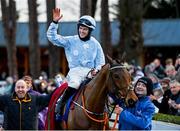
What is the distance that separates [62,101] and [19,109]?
0.99 metres

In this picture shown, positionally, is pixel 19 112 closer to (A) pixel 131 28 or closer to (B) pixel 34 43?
(B) pixel 34 43

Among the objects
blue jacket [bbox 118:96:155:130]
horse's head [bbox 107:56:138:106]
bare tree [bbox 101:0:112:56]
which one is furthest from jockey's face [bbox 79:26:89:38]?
bare tree [bbox 101:0:112:56]

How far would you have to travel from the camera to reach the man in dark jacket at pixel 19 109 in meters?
9.55

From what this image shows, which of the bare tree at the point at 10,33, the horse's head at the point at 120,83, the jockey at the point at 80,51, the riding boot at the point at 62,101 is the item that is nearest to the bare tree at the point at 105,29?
the bare tree at the point at 10,33

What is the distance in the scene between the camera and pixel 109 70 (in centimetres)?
921

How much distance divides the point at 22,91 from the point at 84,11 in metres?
12.5

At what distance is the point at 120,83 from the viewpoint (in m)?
8.93

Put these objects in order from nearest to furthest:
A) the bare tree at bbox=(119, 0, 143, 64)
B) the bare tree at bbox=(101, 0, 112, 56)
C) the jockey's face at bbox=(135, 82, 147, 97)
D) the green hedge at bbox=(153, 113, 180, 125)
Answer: the jockey's face at bbox=(135, 82, 147, 97) < the green hedge at bbox=(153, 113, 180, 125) < the bare tree at bbox=(101, 0, 112, 56) < the bare tree at bbox=(119, 0, 143, 64)

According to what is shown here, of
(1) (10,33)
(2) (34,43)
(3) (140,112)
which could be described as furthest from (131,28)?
(3) (140,112)

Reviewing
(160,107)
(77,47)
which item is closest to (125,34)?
(160,107)

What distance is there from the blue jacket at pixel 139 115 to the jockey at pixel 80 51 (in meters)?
1.71

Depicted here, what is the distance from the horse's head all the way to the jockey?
1.14m

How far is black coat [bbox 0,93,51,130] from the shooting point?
9555mm

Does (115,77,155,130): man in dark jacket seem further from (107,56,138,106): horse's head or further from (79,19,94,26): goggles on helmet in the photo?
(79,19,94,26): goggles on helmet
